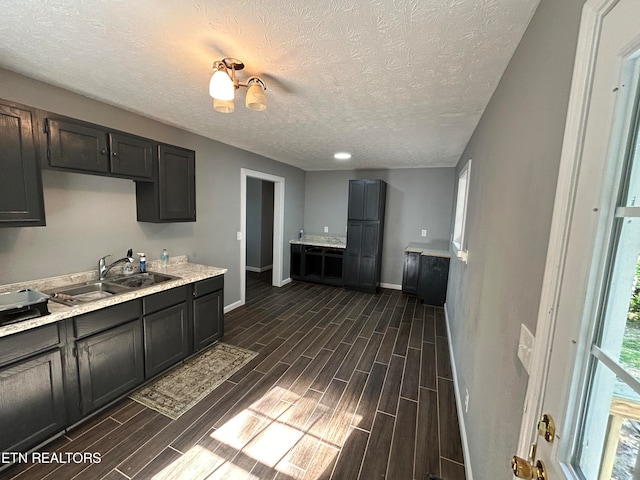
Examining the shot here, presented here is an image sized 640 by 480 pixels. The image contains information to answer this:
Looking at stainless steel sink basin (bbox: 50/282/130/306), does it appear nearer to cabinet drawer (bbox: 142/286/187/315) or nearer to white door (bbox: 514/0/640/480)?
cabinet drawer (bbox: 142/286/187/315)

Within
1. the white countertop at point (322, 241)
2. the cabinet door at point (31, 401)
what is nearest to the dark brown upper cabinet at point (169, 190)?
the cabinet door at point (31, 401)

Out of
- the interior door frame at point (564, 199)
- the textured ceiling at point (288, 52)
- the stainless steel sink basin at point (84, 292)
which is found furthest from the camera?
the stainless steel sink basin at point (84, 292)

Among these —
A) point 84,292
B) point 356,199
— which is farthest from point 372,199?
point 84,292

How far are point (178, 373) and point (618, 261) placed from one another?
302cm

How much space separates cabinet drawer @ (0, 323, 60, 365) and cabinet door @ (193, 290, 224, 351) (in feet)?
3.54

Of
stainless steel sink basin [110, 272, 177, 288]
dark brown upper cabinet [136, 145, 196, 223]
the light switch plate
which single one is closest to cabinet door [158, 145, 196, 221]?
dark brown upper cabinet [136, 145, 196, 223]

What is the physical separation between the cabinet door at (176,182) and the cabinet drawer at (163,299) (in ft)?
2.58

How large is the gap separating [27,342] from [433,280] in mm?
4638

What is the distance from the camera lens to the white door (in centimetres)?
52

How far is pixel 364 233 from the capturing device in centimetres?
497

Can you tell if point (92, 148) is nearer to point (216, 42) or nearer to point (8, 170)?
point (8, 170)

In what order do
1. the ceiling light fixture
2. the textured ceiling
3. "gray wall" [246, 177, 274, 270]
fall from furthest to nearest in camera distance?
"gray wall" [246, 177, 274, 270]
the ceiling light fixture
the textured ceiling

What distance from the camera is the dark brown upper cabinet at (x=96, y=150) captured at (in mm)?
1875

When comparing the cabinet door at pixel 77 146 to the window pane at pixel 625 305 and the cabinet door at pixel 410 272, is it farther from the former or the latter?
the cabinet door at pixel 410 272
